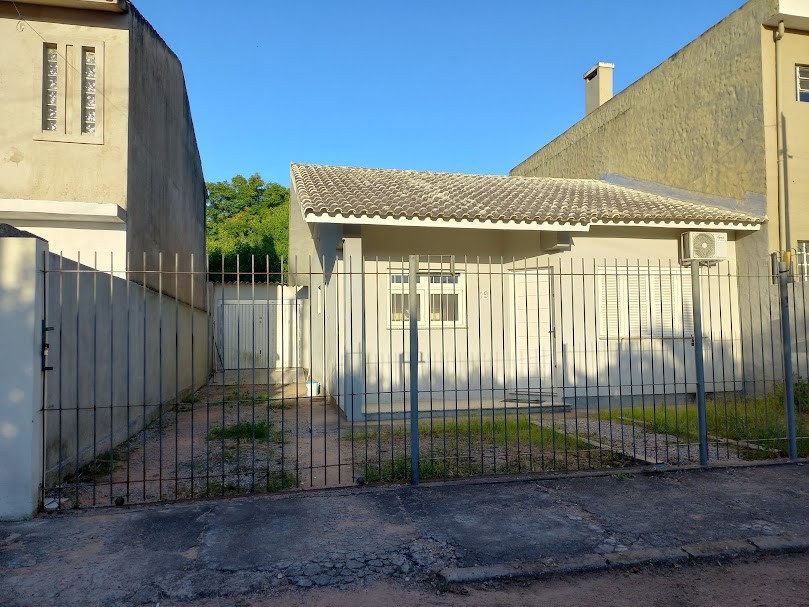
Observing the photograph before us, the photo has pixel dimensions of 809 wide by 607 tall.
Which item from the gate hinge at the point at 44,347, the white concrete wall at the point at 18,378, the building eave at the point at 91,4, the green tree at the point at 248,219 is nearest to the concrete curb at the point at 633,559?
the white concrete wall at the point at 18,378

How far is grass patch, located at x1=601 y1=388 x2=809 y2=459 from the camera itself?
6.01m

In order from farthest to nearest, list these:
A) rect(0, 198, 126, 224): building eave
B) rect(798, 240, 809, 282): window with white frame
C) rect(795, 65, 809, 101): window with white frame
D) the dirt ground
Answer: rect(795, 65, 809, 101): window with white frame → rect(798, 240, 809, 282): window with white frame → rect(0, 198, 126, 224): building eave → the dirt ground

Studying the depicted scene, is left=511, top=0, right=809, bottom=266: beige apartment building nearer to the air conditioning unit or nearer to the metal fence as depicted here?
the air conditioning unit

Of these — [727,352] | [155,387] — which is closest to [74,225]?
[155,387]

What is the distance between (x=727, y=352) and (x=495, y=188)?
503 centimetres

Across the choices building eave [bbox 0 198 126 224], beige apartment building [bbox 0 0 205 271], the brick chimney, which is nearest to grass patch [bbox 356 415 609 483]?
building eave [bbox 0 198 126 224]

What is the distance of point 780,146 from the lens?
982cm

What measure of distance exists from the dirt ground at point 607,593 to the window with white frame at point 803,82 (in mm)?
9540

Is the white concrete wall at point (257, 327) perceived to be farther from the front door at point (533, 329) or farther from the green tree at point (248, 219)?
the front door at point (533, 329)

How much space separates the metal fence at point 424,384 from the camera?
17.0ft

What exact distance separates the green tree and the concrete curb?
1934 cm

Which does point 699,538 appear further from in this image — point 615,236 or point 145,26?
point 145,26

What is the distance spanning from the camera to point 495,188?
11.2 meters

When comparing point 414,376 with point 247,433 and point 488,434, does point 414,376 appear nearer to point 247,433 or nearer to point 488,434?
point 488,434
